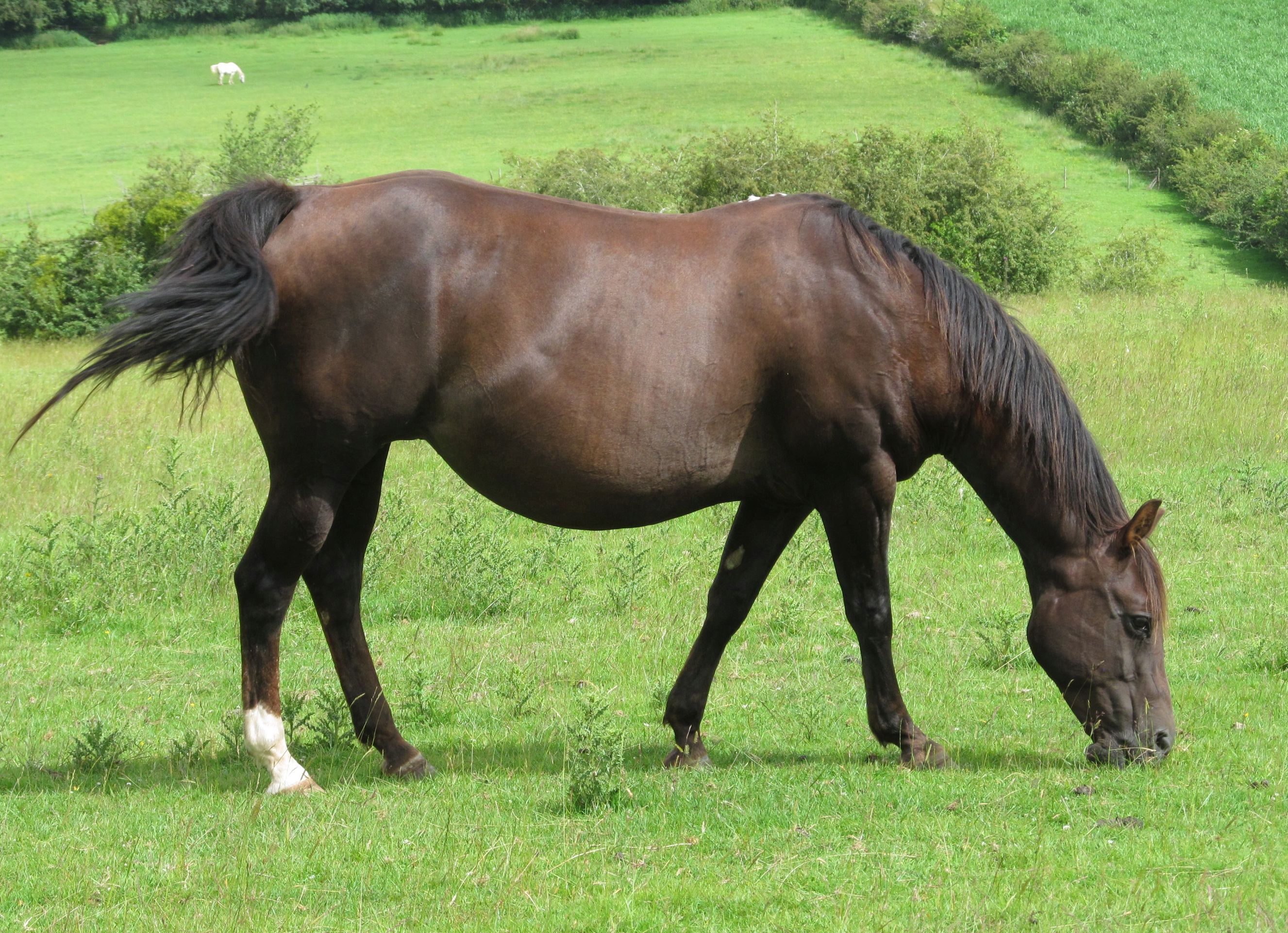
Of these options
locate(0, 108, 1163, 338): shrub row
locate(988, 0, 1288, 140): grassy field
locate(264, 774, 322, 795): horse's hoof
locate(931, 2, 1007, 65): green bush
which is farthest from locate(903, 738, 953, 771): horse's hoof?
locate(931, 2, 1007, 65): green bush

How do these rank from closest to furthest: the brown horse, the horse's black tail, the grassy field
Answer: the horse's black tail → the brown horse → the grassy field

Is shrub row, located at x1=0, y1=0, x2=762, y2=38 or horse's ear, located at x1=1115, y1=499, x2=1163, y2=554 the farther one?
shrub row, located at x1=0, y1=0, x2=762, y2=38

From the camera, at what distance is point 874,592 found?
4.99 meters

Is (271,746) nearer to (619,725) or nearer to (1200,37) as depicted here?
(619,725)

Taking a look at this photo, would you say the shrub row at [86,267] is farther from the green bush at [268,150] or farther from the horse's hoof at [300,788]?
the horse's hoof at [300,788]

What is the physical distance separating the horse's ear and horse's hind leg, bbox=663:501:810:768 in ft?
4.26

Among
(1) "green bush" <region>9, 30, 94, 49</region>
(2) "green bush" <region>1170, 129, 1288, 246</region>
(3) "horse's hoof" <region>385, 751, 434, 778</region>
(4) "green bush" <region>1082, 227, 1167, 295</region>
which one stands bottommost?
(4) "green bush" <region>1082, 227, 1167, 295</region>

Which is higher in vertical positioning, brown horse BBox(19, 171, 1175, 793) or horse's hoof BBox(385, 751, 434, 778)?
brown horse BBox(19, 171, 1175, 793)

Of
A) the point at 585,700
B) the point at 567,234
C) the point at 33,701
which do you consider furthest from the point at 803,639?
the point at 33,701

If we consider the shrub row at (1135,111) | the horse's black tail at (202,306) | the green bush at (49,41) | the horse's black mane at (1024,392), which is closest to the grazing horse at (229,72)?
the green bush at (49,41)

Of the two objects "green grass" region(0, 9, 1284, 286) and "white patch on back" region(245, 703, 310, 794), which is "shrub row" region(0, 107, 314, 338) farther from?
"white patch on back" region(245, 703, 310, 794)

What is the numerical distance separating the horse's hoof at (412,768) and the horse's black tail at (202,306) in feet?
5.69

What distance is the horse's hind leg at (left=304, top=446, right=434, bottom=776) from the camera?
16.7 feet

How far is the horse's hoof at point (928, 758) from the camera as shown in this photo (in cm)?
493
